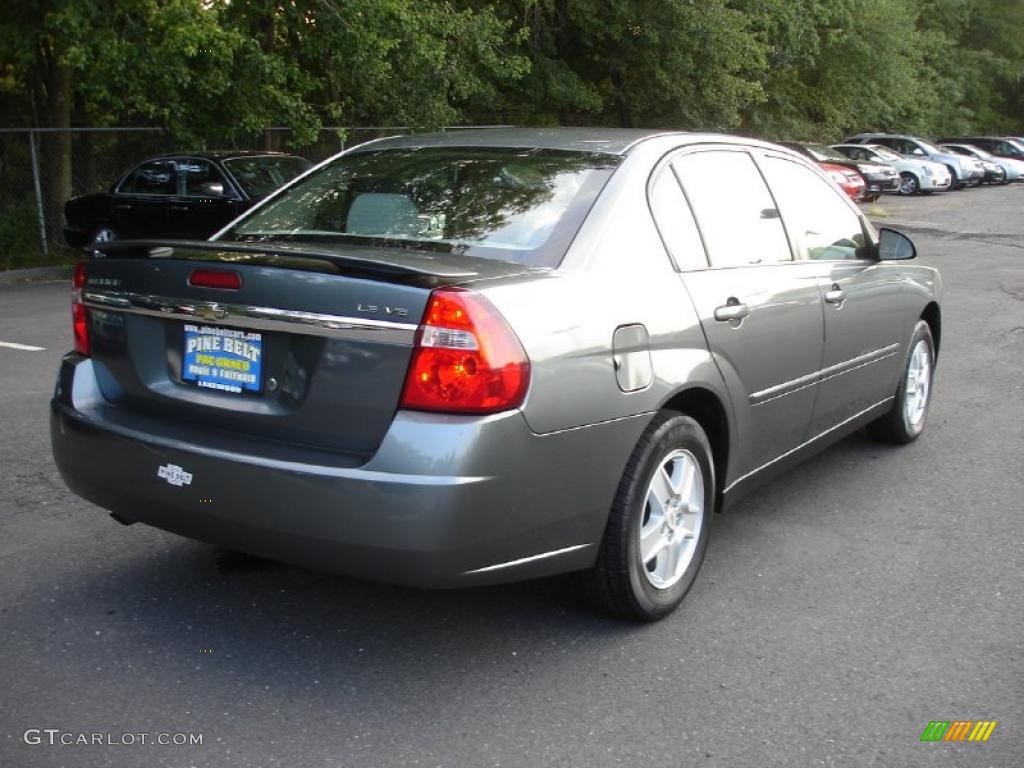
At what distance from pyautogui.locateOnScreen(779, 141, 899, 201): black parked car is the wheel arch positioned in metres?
23.6

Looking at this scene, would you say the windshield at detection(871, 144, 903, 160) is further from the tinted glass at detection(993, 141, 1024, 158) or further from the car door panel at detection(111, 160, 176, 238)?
the car door panel at detection(111, 160, 176, 238)

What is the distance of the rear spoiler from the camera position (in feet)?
10.8

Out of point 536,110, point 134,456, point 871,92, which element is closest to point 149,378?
point 134,456

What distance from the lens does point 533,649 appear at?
12.2ft

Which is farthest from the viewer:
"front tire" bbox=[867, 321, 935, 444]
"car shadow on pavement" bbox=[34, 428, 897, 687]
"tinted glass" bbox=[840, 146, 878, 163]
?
"tinted glass" bbox=[840, 146, 878, 163]

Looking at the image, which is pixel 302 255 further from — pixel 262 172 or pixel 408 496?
pixel 262 172

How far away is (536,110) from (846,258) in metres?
21.2

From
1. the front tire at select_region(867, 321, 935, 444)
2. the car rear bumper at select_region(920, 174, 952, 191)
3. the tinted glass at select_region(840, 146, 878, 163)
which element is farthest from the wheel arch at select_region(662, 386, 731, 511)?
the car rear bumper at select_region(920, 174, 952, 191)

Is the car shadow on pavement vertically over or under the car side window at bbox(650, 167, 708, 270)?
under

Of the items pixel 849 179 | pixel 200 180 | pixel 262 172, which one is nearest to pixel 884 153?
pixel 849 179

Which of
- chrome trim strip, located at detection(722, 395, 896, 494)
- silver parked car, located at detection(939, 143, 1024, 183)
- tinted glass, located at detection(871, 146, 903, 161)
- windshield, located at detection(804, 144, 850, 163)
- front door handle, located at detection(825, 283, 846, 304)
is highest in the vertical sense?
front door handle, located at detection(825, 283, 846, 304)

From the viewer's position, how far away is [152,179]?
48.4 feet

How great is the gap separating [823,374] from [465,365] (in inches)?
91.4

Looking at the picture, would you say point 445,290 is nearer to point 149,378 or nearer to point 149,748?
point 149,378
